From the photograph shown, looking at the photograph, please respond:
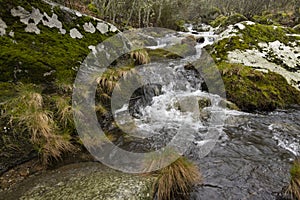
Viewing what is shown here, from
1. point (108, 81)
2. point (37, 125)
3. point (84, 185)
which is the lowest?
point (84, 185)

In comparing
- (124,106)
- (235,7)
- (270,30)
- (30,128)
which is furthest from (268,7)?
(30,128)

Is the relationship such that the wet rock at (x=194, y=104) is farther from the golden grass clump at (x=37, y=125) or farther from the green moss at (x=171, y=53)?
the green moss at (x=171, y=53)

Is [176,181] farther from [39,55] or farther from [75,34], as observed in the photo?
[75,34]

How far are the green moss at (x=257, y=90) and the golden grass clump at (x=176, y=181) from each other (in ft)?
15.7

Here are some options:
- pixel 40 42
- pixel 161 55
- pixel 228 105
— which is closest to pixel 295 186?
pixel 228 105

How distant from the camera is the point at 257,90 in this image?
8.38 metres

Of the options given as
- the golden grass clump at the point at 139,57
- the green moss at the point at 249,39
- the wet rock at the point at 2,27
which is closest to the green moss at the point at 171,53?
the golden grass clump at the point at 139,57

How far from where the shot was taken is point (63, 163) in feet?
15.3

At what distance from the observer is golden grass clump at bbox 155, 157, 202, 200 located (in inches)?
157

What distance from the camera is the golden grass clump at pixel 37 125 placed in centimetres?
460

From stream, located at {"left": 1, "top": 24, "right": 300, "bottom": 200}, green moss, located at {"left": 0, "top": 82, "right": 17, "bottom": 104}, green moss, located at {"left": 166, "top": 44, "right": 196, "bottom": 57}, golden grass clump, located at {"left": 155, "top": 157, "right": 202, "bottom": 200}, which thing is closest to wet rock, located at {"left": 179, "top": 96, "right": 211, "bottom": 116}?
stream, located at {"left": 1, "top": 24, "right": 300, "bottom": 200}

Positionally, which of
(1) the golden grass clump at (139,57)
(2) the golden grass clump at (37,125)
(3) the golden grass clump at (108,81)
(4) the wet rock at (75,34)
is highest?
(4) the wet rock at (75,34)

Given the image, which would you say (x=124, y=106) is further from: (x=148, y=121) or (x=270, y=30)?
(x=270, y=30)

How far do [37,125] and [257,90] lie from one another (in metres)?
7.35
